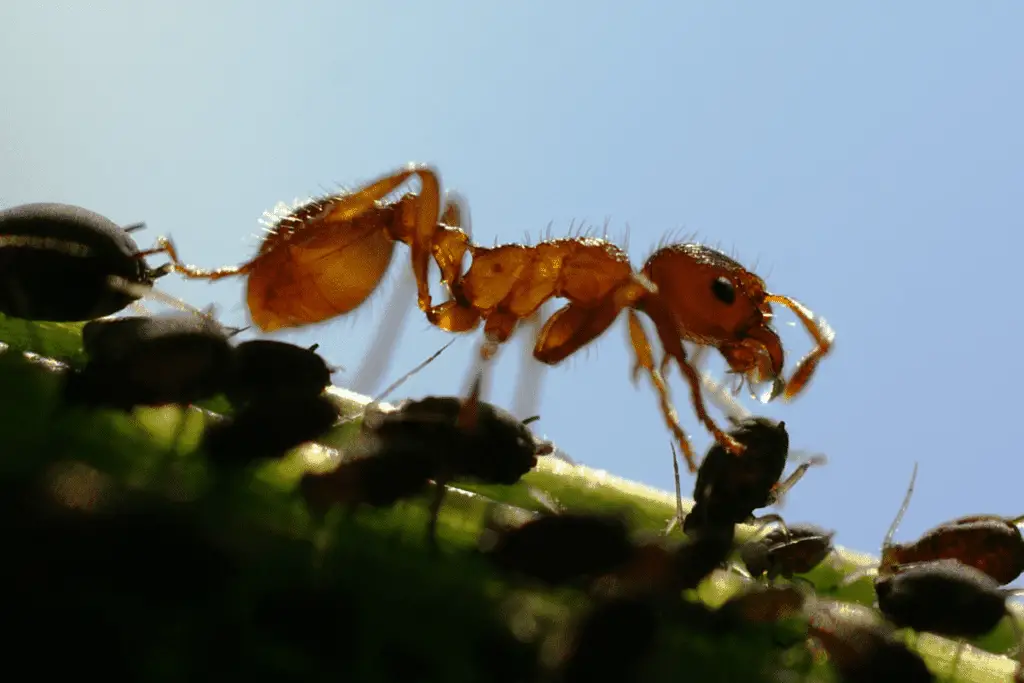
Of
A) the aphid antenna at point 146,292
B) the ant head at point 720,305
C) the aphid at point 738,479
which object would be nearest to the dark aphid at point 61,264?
the aphid antenna at point 146,292

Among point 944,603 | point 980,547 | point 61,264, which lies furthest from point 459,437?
point 980,547

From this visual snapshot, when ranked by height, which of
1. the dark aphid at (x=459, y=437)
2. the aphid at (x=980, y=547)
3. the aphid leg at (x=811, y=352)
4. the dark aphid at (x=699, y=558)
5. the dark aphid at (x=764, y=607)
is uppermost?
the aphid leg at (x=811, y=352)

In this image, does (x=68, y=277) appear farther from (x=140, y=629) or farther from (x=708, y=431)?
(x=708, y=431)

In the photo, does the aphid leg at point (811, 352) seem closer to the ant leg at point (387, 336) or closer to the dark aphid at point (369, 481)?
the ant leg at point (387, 336)

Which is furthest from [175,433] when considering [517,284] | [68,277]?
[517,284]

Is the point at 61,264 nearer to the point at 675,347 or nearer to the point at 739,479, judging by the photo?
the point at 739,479

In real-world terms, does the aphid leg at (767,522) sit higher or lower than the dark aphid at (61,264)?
lower

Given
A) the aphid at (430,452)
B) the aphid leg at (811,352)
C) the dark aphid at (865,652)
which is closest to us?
the dark aphid at (865,652)

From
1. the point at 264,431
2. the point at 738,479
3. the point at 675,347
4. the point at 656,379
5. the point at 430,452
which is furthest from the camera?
the point at 656,379
